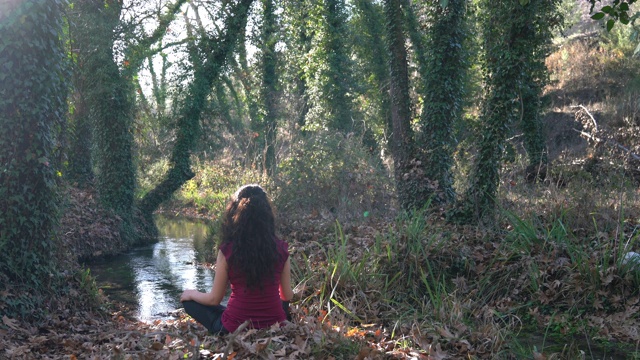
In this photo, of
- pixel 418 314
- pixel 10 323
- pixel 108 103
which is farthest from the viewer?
pixel 108 103

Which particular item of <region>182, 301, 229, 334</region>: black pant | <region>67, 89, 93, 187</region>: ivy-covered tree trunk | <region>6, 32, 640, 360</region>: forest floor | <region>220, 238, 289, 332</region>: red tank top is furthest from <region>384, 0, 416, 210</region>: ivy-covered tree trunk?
<region>67, 89, 93, 187</region>: ivy-covered tree trunk

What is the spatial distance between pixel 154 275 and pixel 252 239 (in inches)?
357

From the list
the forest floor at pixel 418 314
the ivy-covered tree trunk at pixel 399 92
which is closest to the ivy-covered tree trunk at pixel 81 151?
the ivy-covered tree trunk at pixel 399 92

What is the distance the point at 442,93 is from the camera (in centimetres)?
1340

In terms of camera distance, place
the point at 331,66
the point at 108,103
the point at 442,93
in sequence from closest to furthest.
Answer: the point at 442,93 < the point at 108,103 < the point at 331,66

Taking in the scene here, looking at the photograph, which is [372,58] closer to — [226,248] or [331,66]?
[331,66]

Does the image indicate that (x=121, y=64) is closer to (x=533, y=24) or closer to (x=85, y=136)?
(x=85, y=136)

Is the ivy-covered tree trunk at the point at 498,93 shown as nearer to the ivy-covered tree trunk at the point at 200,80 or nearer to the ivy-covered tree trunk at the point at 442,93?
the ivy-covered tree trunk at the point at 442,93

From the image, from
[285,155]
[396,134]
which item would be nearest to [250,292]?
[396,134]

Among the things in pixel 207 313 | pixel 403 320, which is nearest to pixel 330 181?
pixel 403 320

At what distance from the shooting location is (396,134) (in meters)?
14.2

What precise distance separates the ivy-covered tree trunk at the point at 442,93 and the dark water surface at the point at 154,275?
549 cm

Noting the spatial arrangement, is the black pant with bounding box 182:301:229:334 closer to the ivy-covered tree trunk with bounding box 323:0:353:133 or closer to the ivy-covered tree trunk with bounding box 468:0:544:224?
the ivy-covered tree trunk with bounding box 468:0:544:224

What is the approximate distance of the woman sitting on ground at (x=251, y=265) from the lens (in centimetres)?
494
